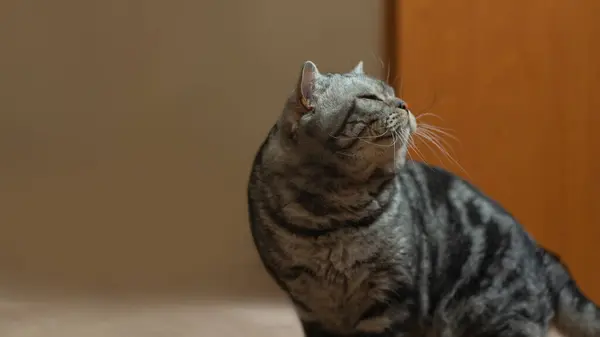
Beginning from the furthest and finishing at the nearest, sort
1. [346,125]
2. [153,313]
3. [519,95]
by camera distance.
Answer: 1. [153,313]
2. [519,95]
3. [346,125]

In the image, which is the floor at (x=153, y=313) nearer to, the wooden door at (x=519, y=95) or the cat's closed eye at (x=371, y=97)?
the wooden door at (x=519, y=95)

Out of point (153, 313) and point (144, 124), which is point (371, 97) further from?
point (153, 313)

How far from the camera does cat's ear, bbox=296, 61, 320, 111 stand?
102 cm

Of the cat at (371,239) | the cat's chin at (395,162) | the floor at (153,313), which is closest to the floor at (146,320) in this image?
the floor at (153,313)

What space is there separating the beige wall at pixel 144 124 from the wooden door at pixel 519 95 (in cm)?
13

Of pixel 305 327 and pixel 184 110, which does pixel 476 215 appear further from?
pixel 184 110

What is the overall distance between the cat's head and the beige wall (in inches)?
23.3

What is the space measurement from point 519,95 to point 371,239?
2.26 feet

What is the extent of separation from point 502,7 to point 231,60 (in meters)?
0.63

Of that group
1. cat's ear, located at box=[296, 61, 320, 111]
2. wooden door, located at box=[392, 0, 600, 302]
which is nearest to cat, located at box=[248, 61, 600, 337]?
cat's ear, located at box=[296, 61, 320, 111]

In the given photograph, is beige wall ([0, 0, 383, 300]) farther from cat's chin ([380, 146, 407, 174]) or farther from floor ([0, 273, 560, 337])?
cat's chin ([380, 146, 407, 174])

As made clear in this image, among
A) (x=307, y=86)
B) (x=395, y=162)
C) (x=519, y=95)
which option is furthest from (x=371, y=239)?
(x=519, y=95)

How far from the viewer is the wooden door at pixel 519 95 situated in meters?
1.53

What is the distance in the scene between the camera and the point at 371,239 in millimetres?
1041
